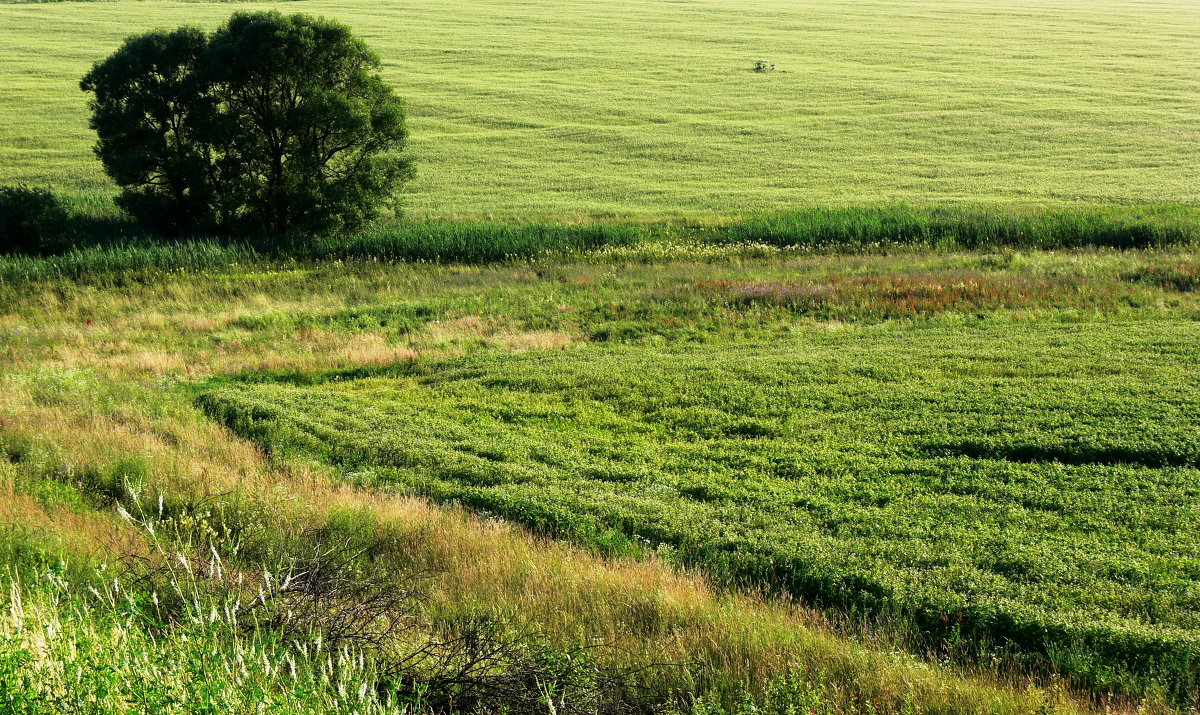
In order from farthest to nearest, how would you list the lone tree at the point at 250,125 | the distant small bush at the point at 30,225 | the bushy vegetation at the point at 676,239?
the lone tree at the point at 250,125 → the bushy vegetation at the point at 676,239 → the distant small bush at the point at 30,225

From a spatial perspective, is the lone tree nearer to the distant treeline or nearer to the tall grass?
the distant treeline

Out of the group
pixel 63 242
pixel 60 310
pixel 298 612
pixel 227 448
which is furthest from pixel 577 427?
pixel 63 242

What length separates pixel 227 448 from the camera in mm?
12312

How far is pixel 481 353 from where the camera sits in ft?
65.3

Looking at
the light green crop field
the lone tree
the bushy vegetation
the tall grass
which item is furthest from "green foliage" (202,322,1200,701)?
the light green crop field

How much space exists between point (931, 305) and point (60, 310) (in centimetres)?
2311

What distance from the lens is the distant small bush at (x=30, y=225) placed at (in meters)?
31.2

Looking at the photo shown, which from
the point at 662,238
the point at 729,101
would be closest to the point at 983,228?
the point at 662,238

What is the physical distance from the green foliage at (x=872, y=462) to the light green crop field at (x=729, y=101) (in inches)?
925

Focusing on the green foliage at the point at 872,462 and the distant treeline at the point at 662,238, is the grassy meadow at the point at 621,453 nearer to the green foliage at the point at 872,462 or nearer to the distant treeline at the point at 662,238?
the green foliage at the point at 872,462

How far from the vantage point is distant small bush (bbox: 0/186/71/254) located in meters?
31.2

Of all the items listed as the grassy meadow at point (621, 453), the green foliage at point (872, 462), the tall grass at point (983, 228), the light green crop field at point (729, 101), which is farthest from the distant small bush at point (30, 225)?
the tall grass at point (983, 228)

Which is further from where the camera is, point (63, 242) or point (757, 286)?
point (63, 242)

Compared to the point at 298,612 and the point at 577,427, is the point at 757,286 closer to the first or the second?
the point at 577,427
